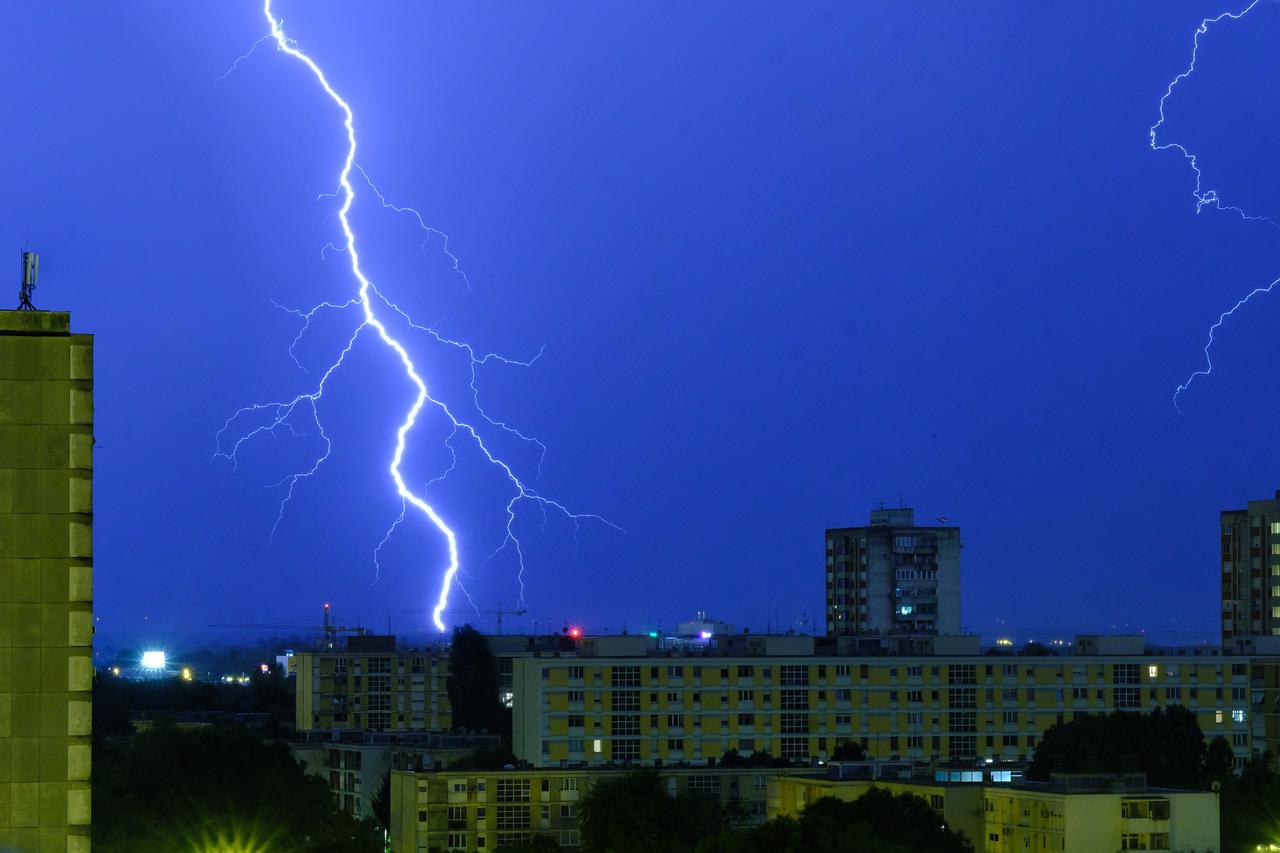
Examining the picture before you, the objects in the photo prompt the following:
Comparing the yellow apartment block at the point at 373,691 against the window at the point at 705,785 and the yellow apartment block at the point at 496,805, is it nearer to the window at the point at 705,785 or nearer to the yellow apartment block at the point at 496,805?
the window at the point at 705,785

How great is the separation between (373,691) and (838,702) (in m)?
28.9

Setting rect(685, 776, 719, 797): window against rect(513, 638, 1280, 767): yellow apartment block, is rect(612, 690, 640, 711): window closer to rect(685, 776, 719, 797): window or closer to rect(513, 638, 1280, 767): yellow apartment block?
rect(513, 638, 1280, 767): yellow apartment block

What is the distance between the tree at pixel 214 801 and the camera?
48.5m

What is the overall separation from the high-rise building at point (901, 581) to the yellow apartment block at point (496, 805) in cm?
5224

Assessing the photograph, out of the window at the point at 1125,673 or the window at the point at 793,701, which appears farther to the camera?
the window at the point at 1125,673

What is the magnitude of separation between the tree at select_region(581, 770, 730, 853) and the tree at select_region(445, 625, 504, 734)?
32860 mm

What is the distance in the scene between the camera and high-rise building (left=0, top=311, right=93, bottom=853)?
18.2 metres

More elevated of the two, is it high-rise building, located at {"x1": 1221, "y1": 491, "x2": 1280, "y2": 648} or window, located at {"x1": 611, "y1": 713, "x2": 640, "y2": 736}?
high-rise building, located at {"x1": 1221, "y1": 491, "x2": 1280, "y2": 648}

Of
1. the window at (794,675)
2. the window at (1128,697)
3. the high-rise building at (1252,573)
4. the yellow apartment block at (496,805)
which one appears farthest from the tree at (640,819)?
the high-rise building at (1252,573)

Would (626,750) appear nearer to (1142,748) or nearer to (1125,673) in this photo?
(1142,748)

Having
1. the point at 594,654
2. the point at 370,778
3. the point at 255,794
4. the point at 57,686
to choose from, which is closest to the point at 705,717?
the point at 594,654

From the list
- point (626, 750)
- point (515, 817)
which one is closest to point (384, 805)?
point (515, 817)

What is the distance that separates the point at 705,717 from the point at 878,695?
5.42m

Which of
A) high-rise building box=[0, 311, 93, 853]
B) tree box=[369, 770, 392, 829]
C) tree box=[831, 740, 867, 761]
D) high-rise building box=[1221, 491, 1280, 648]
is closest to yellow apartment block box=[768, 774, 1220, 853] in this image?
tree box=[831, 740, 867, 761]
